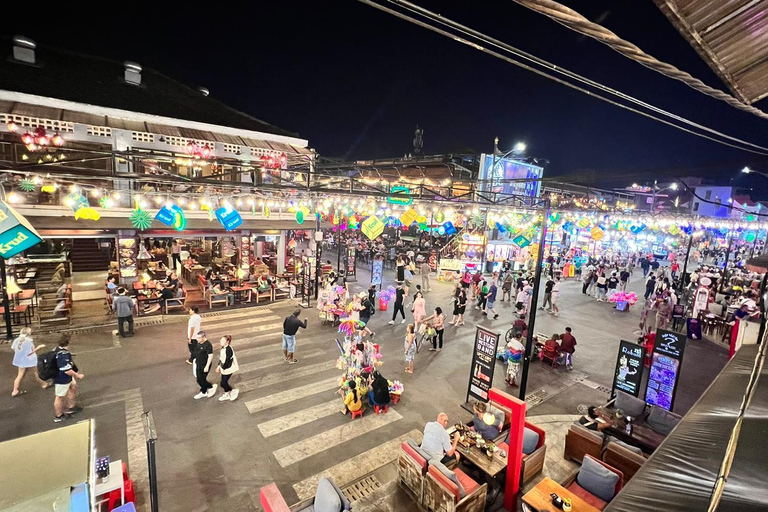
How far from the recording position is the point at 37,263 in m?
16.2

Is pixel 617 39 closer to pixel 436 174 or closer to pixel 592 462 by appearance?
pixel 592 462

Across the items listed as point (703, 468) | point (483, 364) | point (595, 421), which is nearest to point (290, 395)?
point (483, 364)

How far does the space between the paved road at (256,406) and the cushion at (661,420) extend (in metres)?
1.70

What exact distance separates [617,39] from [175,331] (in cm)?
1436

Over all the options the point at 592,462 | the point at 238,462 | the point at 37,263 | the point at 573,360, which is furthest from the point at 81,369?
the point at 573,360

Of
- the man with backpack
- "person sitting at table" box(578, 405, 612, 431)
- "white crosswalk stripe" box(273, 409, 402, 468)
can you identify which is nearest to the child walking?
"white crosswalk stripe" box(273, 409, 402, 468)

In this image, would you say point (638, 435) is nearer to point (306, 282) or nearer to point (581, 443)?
point (581, 443)

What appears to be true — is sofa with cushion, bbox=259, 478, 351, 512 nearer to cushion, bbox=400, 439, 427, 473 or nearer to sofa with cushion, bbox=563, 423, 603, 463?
cushion, bbox=400, 439, 427, 473

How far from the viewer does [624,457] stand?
19.8 ft

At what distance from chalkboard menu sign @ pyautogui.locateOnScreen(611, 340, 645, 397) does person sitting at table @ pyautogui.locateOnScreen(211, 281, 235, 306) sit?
14.8 metres

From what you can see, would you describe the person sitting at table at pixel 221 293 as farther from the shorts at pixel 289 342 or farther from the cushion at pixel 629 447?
the cushion at pixel 629 447

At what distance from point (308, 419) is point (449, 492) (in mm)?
3773

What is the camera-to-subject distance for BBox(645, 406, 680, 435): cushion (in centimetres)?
685

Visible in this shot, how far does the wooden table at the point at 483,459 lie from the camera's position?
225 inches
